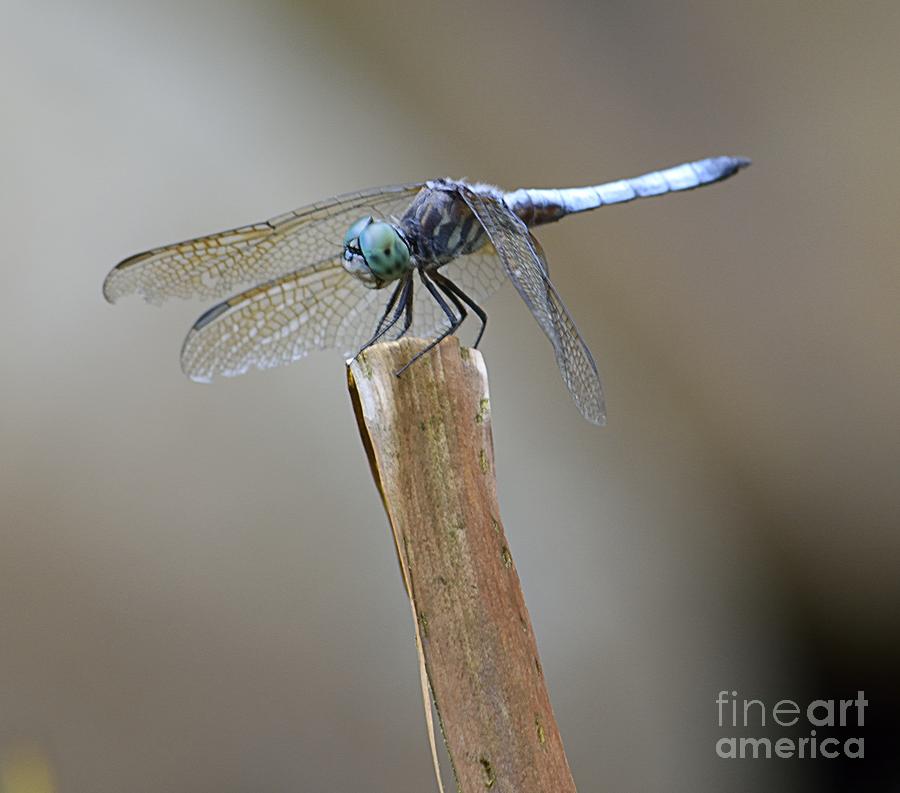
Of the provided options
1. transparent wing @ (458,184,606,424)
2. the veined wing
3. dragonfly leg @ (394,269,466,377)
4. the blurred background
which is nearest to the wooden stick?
dragonfly leg @ (394,269,466,377)

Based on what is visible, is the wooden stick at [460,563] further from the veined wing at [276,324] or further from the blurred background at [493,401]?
the blurred background at [493,401]

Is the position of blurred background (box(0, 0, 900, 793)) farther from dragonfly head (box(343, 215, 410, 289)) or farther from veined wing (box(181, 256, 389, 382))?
dragonfly head (box(343, 215, 410, 289))

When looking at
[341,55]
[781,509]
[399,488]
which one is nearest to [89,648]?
[399,488]

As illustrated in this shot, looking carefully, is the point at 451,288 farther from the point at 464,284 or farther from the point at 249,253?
the point at 249,253

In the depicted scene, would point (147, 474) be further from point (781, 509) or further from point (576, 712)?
point (781, 509)

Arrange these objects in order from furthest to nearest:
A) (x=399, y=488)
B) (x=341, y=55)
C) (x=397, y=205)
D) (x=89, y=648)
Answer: (x=341, y=55) → (x=89, y=648) → (x=397, y=205) → (x=399, y=488)

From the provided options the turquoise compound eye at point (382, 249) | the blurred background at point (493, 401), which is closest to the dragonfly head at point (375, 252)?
the turquoise compound eye at point (382, 249)
